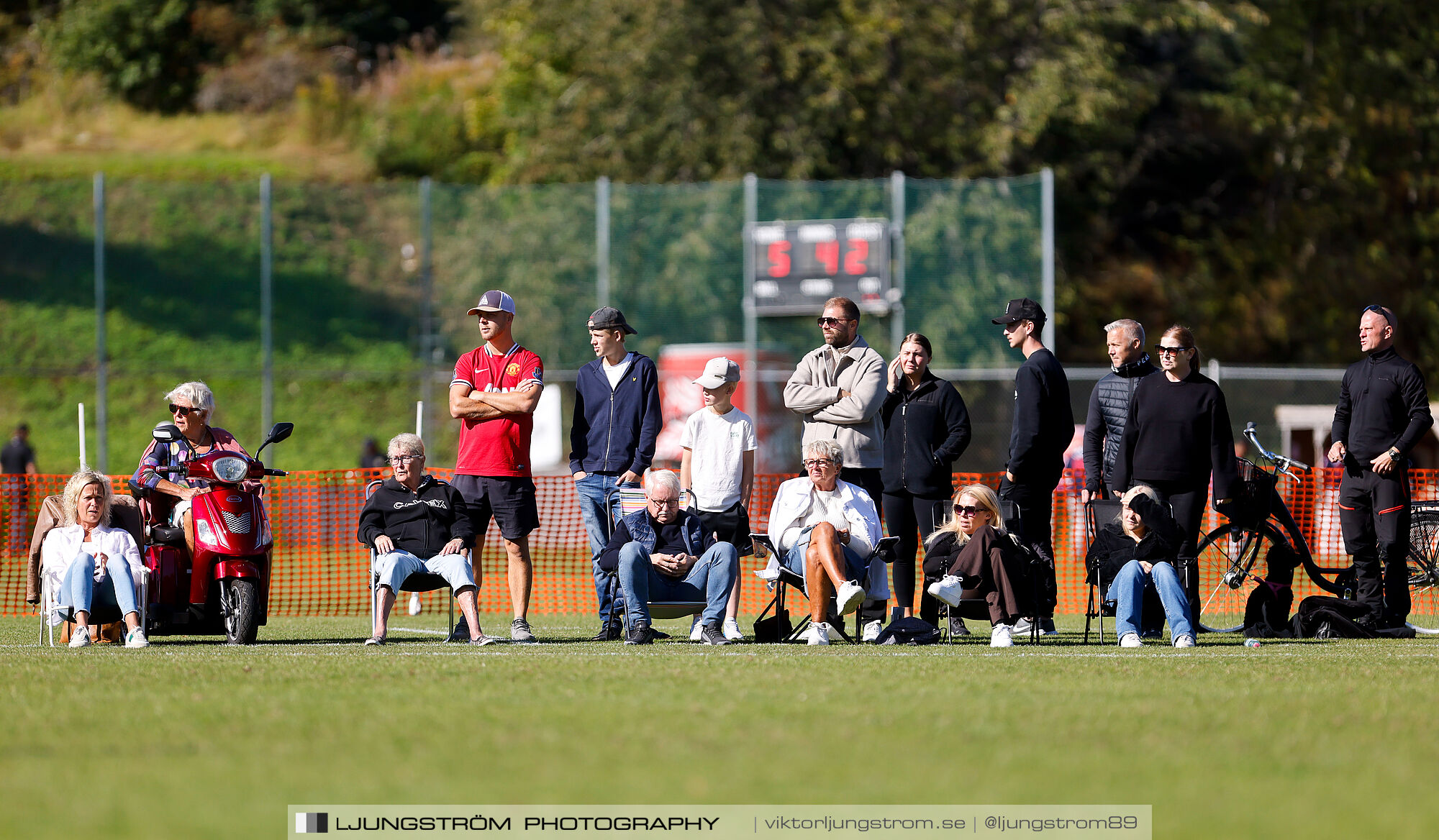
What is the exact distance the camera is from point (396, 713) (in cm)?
628

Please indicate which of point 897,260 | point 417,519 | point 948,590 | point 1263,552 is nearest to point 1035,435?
point 948,590

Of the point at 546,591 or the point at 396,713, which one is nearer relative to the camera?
the point at 396,713

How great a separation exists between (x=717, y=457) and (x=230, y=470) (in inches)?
102

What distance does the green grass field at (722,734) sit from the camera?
15.3ft

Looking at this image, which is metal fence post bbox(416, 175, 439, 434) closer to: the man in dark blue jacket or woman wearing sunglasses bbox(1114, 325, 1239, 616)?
the man in dark blue jacket

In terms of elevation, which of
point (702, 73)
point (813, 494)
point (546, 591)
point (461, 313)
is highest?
point (702, 73)

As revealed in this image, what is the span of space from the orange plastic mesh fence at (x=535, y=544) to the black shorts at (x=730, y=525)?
12.2 feet

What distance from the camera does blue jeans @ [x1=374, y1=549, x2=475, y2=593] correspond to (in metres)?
9.62

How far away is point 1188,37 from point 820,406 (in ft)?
96.3

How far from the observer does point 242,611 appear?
964 centimetres

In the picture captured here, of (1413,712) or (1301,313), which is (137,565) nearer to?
(1413,712)

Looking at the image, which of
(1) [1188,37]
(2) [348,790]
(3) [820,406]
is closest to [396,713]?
(2) [348,790]

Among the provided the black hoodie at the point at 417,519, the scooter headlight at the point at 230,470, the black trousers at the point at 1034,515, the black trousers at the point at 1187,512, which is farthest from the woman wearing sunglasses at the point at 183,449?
the black trousers at the point at 1187,512

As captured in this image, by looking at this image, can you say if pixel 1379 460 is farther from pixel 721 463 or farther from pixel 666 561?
pixel 666 561
